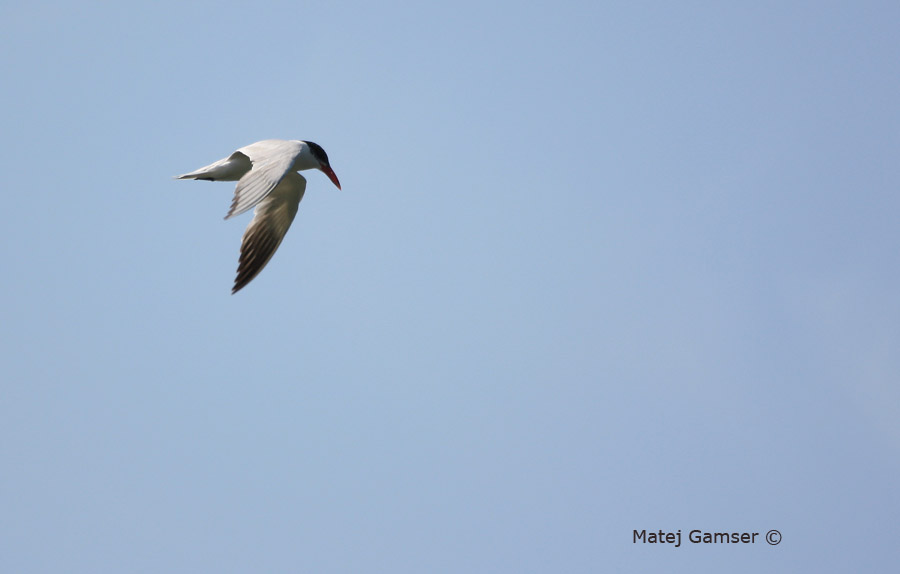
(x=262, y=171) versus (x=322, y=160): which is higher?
(x=322, y=160)

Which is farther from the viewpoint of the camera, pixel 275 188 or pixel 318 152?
pixel 318 152

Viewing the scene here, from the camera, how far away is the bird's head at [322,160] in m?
12.6

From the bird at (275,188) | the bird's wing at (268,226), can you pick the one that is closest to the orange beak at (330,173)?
the bird at (275,188)

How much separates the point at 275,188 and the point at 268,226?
82cm

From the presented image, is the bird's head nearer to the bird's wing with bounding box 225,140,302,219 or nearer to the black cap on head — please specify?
the black cap on head

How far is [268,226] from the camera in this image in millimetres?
12297

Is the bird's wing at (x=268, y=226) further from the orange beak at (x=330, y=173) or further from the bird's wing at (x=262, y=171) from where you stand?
the bird's wing at (x=262, y=171)

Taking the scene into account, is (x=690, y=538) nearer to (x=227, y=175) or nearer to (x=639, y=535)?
(x=639, y=535)

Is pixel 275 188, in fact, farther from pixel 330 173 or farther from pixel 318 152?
pixel 330 173

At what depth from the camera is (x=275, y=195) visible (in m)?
12.5

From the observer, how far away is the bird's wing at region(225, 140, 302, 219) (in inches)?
362

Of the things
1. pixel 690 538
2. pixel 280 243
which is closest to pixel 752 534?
pixel 690 538

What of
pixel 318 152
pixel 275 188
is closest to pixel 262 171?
pixel 275 188

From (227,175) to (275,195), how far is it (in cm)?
73
